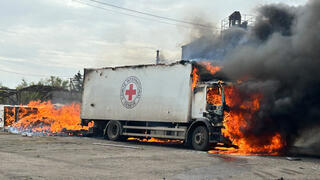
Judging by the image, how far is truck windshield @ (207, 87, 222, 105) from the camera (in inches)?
559

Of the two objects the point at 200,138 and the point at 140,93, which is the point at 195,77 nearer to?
the point at 200,138

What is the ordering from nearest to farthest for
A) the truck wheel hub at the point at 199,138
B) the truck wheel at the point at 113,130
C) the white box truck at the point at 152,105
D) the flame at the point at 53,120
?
the truck wheel hub at the point at 199,138
the white box truck at the point at 152,105
the truck wheel at the point at 113,130
the flame at the point at 53,120

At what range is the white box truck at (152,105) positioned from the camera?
14516mm

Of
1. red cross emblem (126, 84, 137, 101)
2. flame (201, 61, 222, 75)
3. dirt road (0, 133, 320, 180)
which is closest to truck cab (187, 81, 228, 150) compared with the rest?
flame (201, 61, 222, 75)

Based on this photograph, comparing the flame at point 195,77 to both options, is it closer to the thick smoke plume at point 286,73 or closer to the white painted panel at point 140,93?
the white painted panel at point 140,93

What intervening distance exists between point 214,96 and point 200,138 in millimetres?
1721

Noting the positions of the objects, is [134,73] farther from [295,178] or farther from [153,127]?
[295,178]

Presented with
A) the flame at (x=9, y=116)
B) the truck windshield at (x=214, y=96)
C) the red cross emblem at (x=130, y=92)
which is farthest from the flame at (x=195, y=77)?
the flame at (x=9, y=116)

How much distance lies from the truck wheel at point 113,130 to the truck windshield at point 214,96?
18.1ft

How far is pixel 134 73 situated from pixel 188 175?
1031cm

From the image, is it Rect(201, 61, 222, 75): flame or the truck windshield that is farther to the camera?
Rect(201, 61, 222, 75): flame

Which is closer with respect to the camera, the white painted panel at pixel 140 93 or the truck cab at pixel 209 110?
the truck cab at pixel 209 110

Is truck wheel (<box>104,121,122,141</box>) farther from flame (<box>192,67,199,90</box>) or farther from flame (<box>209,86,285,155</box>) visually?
flame (<box>209,86,285,155</box>)

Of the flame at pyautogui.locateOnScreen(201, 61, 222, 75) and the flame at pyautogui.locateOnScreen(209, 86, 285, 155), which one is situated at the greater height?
the flame at pyautogui.locateOnScreen(201, 61, 222, 75)
